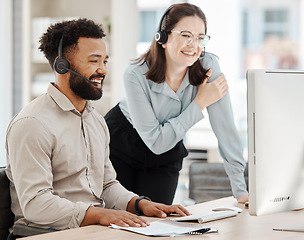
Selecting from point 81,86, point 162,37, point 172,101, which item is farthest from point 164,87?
point 81,86

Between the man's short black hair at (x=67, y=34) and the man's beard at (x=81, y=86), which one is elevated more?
the man's short black hair at (x=67, y=34)

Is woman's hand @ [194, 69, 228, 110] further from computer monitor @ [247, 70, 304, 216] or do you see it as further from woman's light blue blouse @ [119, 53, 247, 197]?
computer monitor @ [247, 70, 304, 216]

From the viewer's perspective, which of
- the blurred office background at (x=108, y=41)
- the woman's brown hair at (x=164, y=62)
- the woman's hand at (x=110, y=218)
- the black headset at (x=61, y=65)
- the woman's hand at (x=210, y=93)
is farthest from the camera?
the blurred office background at (x=108, y=41)

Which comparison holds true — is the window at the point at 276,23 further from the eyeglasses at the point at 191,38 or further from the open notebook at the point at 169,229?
the open notebook at the point at 169,229

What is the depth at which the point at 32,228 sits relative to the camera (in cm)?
164

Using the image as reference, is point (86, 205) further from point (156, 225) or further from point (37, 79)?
point (37, 79)

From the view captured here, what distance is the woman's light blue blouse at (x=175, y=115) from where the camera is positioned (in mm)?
2131

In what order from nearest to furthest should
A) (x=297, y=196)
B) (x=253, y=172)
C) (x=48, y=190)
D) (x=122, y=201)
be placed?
(x=253, y=172)
(x=297, y=196)
(x=48, y=190)
(x=122, y=201)

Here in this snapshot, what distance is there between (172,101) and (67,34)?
0.60m

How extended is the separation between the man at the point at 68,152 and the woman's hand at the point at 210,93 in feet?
1.37

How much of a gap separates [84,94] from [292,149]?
0.77 metres

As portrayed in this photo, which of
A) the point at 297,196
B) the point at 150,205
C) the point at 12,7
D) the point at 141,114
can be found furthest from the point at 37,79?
the point at 297,196

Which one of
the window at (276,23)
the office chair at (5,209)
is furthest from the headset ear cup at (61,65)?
the window at (276,23)

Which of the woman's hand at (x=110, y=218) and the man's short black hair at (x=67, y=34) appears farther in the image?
the man's short black hair at (x=67, y=34)
